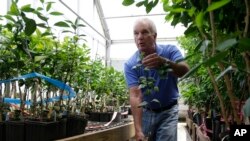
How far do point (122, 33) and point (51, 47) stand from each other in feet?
23.6

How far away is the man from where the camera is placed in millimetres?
1503

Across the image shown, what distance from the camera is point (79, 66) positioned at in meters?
1.67

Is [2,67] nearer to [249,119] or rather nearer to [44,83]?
[44,83]

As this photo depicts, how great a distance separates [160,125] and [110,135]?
501 mm

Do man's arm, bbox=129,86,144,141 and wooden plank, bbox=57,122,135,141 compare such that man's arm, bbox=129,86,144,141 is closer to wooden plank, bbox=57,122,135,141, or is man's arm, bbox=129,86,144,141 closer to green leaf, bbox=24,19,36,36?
wooden plank, bbox=57,122,135,141

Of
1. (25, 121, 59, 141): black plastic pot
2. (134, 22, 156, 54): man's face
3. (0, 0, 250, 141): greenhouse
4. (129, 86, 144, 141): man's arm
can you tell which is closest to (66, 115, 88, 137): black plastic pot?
(0, 0, 250, 141): greenhouse

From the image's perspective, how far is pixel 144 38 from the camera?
4.84 feet

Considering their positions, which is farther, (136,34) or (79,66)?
(79,66)

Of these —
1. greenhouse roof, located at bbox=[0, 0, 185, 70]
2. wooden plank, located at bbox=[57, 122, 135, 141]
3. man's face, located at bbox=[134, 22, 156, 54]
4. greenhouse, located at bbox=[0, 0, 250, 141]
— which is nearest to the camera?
greenhouse, located at bbox=[0, 0, 250, 141]

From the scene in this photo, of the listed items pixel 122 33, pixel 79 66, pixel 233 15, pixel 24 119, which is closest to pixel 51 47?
pixel 79 66

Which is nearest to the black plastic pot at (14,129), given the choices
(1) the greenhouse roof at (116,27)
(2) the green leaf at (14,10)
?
(2) the green leaf at (14,10)

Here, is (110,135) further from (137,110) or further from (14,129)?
(14,129)

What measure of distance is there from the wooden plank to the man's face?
1.94ft

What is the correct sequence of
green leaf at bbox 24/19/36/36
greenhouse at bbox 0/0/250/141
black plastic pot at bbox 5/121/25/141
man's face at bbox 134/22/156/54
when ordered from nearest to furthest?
1. green leaf at bbox 24/19/36/36
2. greenhouse at bbox 0/0/250/141
3. black plastic pot at bbox 5/121/25/141
4. man's face at bbox 134/22/156/54
